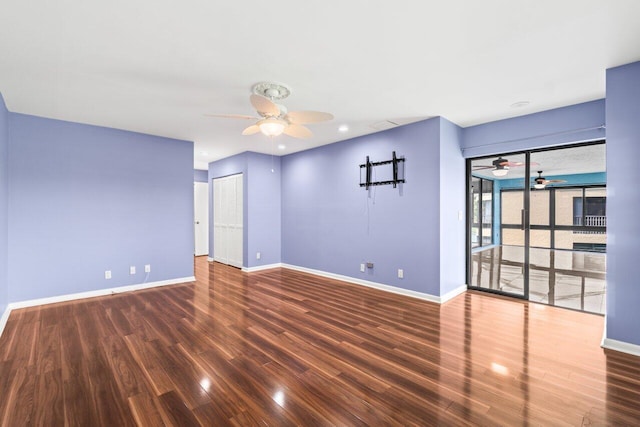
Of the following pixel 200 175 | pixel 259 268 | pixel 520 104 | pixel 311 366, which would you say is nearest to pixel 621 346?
pixel 520 104

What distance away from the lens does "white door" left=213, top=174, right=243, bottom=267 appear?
644cm

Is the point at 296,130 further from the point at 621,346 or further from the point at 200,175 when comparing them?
the point at 200,175

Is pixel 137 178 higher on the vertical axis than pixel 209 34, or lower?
lower

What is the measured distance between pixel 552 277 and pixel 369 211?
3626 millimetres

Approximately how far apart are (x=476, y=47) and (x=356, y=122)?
2.05 metres

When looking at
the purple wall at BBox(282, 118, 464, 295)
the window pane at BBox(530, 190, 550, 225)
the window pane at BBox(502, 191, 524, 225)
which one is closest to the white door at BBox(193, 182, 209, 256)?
the purple wall at BBox(282, 118, 464, 295)

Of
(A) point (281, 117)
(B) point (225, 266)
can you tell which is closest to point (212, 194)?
(B) point (225, 266)

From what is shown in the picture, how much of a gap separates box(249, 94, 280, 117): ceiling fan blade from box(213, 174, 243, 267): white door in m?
3.86

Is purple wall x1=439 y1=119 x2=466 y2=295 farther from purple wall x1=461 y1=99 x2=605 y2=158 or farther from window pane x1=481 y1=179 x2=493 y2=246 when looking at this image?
window pane x1=481 y1=179 x2=493 y2=246

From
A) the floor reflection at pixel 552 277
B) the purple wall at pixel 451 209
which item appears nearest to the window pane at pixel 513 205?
the floor reflection at pixel 552 277

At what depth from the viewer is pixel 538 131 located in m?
3.79

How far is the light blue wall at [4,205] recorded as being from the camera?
332cm

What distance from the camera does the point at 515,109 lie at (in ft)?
12.1

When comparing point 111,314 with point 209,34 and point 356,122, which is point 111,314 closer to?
point 209,34
